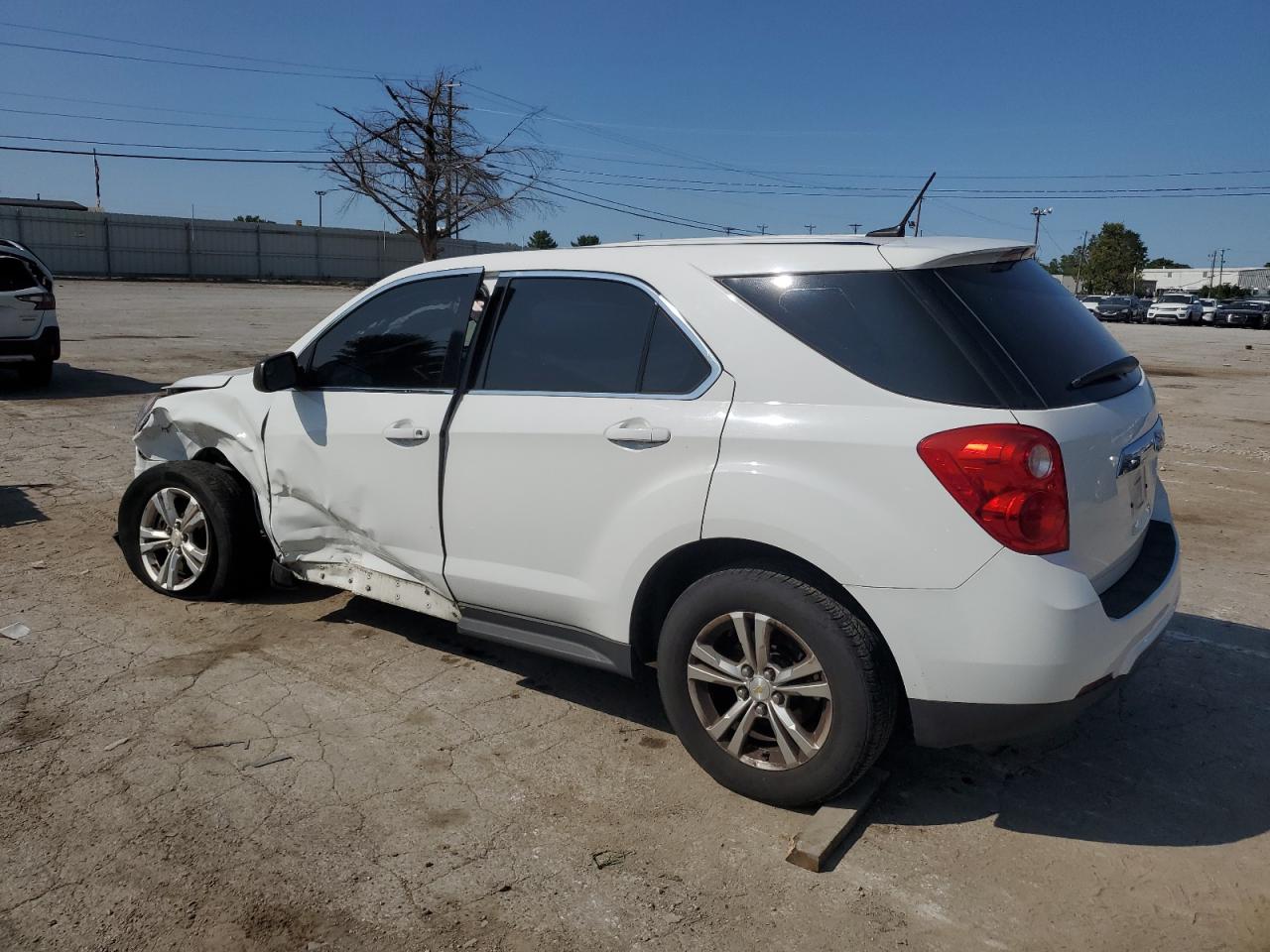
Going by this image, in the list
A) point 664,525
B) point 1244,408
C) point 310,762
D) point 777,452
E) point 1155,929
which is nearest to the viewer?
point 1155,929

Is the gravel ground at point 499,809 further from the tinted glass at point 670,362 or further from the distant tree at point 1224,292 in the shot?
the distant tree at point 1224,292

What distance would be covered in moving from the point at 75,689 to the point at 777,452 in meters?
2.95

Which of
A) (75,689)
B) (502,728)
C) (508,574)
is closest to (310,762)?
(502,728)

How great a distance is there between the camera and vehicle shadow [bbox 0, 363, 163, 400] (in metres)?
12.5

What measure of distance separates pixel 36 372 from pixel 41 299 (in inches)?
36.3

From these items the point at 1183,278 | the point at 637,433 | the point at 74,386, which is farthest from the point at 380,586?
the point at 1183,278

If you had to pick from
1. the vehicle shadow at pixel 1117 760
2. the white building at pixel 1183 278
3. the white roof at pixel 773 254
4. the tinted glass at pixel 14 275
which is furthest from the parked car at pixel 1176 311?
the white building at pixel 1183 278

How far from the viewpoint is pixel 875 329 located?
124 inches

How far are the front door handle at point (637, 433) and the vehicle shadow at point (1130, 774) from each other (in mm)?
1374

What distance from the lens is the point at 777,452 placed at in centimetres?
315

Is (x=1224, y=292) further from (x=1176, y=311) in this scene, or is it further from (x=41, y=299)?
(x=41, y=299)

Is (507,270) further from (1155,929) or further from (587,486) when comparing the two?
(1155,929)

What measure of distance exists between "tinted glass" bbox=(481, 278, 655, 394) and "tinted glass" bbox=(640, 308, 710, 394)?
0.05m

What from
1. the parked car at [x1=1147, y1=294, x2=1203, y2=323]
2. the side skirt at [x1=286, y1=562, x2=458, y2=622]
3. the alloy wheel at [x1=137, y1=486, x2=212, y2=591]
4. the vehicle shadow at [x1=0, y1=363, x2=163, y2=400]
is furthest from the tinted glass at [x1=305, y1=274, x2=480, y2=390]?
the parked car at [x1=1147, y1=294, x2=1203, y2=323]
